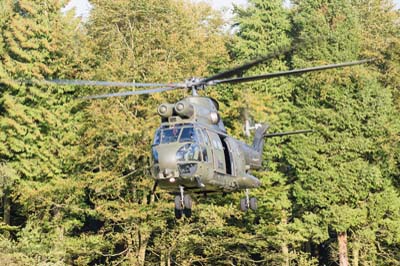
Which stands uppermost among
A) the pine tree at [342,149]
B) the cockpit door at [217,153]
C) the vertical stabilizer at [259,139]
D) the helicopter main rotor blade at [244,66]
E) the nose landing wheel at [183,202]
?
the pine tree at [342,149]

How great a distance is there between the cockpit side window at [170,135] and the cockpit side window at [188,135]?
126mm

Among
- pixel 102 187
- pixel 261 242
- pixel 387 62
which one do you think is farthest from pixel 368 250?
pixel 102 187

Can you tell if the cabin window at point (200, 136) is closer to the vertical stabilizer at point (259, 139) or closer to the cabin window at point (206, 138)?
the cabin window at point (206, 138)

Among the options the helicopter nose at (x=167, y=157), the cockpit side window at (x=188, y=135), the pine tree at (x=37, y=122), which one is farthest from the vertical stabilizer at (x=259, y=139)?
the pine tree at (x=37, y=122)

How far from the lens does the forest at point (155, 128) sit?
89.7ft

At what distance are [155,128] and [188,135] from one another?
12.5m

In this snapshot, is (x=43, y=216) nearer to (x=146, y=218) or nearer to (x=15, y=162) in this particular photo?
(x=15, y=162)

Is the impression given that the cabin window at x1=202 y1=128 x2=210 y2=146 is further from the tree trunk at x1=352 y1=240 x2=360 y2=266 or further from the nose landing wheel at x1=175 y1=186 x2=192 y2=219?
the tree trunk at x1=352 y1=240 x2=360 y2=266

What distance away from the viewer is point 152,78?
2716 cm

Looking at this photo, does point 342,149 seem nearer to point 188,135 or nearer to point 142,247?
point 142,247

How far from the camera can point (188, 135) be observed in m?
14.6

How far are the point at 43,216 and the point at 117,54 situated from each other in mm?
7376

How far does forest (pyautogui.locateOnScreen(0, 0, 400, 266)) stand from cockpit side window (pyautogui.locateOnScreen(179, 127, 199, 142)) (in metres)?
12.2

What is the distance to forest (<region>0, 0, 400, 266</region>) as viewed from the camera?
27344 millimetres
